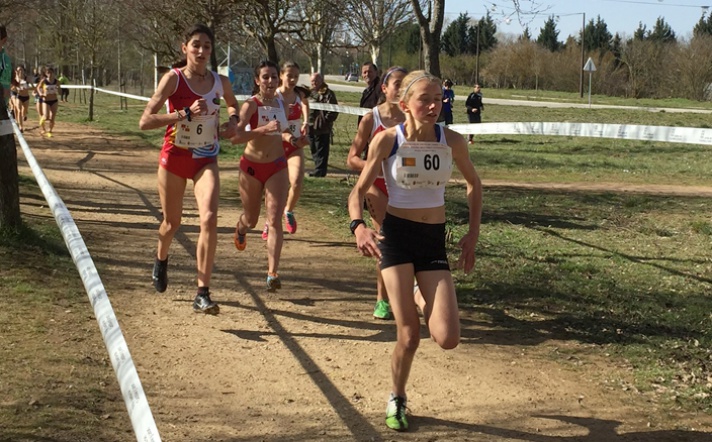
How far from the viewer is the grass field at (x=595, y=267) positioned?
643 cm

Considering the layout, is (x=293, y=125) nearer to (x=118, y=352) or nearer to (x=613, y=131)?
(x=613, y=131)

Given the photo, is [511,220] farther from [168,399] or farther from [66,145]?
[66,145]

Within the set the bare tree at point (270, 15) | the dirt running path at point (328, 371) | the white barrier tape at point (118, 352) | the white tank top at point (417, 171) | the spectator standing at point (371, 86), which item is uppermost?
the bare tree at point (270, 15)

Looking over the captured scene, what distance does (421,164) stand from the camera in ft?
16.1

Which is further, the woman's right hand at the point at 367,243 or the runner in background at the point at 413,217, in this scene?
the runner in background at the point at 413,217

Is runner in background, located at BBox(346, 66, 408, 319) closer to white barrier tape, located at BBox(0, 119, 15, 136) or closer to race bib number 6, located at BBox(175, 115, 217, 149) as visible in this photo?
race bib number 6, located at BBox(175, 115, 217, 149)

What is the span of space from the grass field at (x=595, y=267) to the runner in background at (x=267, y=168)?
1.84 metres

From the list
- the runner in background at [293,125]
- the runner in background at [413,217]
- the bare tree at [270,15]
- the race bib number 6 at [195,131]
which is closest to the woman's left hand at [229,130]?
the race bib number 6 at [195,131]

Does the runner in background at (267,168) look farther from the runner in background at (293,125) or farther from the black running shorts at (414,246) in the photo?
the black running shorts at (414,246)

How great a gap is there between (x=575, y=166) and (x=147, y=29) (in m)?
20.5

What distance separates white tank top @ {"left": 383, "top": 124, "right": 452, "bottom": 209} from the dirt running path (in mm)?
1348

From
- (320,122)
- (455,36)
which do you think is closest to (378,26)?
(320,122)

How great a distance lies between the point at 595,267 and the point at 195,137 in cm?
454

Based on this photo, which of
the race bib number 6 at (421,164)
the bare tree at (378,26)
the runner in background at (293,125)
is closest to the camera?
the race bib number 6 at (421,164)
